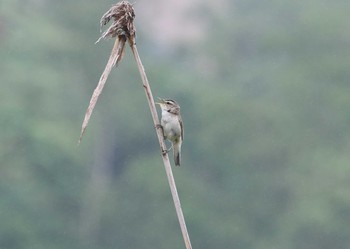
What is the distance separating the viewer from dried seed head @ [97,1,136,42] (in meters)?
7.79

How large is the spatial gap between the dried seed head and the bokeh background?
31921 mm

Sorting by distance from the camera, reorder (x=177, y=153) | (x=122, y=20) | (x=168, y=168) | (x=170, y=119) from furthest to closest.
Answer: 1. (x=177, y=153)
2. (x=170, y=119)
3. (x=122, y=20)
4. (x=168, y=168)

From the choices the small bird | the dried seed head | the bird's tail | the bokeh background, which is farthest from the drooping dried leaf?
the bokeh background

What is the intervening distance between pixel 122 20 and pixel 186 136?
3993cm

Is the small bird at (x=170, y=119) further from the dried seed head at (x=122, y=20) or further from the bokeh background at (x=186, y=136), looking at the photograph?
the bokeh background at (x=186, y=136)

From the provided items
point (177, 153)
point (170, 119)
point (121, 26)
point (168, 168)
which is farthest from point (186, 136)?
point (168, 168)

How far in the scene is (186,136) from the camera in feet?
157

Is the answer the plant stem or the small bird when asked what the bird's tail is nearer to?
the small bird

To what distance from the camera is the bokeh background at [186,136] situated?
45.2 m

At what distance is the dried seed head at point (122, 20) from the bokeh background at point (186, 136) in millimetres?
31921

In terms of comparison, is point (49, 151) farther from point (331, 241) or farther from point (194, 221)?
point (331, 241)

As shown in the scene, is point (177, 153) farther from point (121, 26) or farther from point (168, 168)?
point (168, 168)

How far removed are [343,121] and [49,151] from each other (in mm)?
9656

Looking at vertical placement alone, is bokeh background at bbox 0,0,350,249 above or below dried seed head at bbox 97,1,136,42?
below
